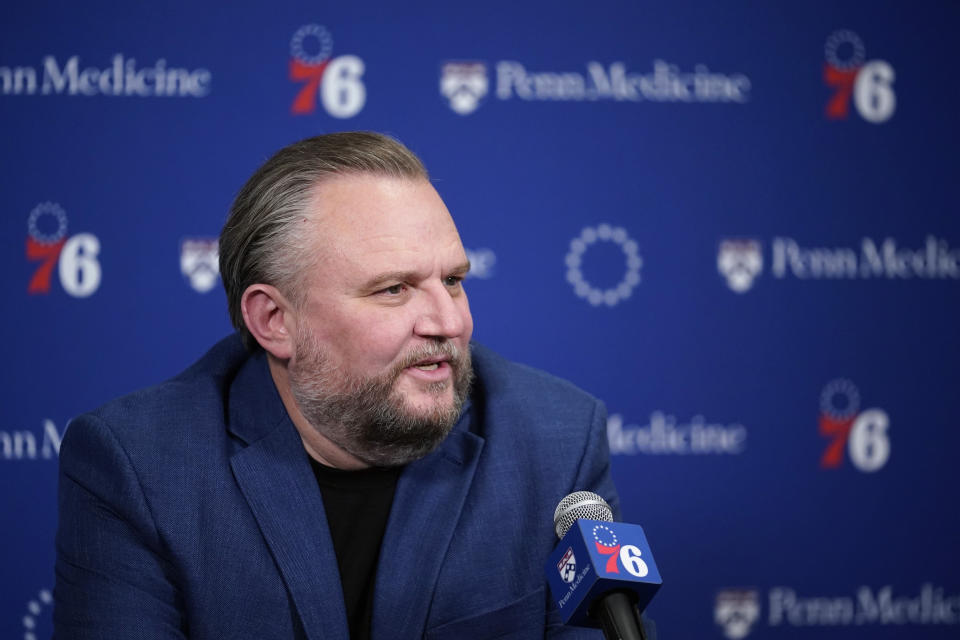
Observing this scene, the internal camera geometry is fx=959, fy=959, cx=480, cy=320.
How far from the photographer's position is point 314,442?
2.21 meters

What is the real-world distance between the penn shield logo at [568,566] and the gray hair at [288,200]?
3.03 feet

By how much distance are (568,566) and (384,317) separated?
76 cm

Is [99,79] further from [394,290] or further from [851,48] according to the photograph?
[851,48]

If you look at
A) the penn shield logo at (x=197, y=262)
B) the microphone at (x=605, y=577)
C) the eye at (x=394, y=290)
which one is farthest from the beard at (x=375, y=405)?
the penn shield logo at (x=197, y=262)

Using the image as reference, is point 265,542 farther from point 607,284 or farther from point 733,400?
point 733,400

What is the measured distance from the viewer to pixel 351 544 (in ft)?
7.10

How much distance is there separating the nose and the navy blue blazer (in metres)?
0.32

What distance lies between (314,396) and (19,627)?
1.82 metres

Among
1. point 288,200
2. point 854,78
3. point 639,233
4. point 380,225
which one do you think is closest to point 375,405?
point 380,225

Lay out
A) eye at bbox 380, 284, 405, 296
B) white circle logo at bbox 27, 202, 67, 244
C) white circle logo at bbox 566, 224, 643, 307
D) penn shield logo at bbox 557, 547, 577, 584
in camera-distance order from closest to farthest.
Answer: penn shield logo at bbox 557, 547, 577, 584
eye at bbox 380, 284, 405, 296
white circle logo at bbox 27, 202, 67, 244
white circle logo at bbox 566, 224, 643, 307

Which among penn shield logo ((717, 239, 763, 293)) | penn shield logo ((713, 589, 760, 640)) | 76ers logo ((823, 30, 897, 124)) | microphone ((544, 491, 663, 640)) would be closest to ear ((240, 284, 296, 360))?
microphone ((544, 491, 663, 640))

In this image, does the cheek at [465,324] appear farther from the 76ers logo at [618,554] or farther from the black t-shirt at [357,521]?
the 76ers logo at [618,554]

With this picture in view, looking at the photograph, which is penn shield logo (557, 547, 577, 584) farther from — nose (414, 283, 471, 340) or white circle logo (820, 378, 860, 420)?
white circle logo (820, 378, 860, 420)

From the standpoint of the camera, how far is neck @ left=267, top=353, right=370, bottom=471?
2.20 m
